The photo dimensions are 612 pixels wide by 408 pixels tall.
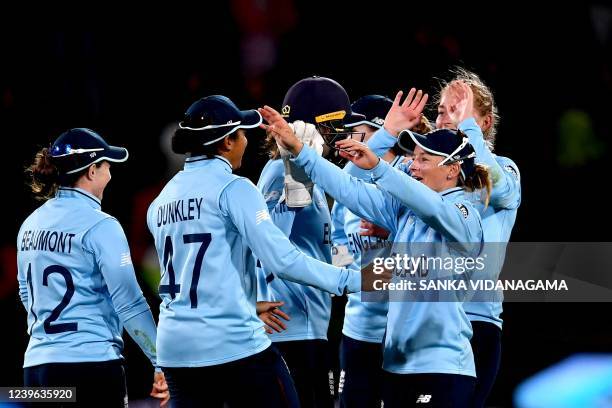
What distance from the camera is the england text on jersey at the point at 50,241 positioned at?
4062 millimetres

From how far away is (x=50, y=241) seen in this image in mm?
4082

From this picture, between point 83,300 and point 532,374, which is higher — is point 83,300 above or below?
above

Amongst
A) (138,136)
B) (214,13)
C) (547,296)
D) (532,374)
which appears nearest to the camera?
(532,374)

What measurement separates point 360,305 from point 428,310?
1.08m

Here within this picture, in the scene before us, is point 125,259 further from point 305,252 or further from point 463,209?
point 463,209

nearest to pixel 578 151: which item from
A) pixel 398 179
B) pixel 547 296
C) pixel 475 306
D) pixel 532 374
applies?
pixel 547 296

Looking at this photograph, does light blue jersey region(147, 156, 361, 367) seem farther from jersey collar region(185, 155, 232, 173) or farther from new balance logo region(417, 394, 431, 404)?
new balance logo region(417, 394, 431, 404)

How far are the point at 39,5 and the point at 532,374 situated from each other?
5.28m

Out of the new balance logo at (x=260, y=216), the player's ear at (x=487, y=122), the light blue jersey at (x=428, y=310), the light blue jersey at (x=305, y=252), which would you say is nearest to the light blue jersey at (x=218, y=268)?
the new balance logo at (x=260, y=216)

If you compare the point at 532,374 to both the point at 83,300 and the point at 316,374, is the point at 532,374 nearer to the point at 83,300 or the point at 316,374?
the point at 316,374

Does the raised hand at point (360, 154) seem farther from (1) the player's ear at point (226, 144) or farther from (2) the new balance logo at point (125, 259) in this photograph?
(2) the new balance logo at point (125, 259)

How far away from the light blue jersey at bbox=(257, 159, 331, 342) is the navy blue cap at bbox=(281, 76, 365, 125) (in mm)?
254

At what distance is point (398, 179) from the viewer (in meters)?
3.59

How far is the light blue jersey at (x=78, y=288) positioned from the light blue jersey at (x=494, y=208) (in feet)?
5.21
